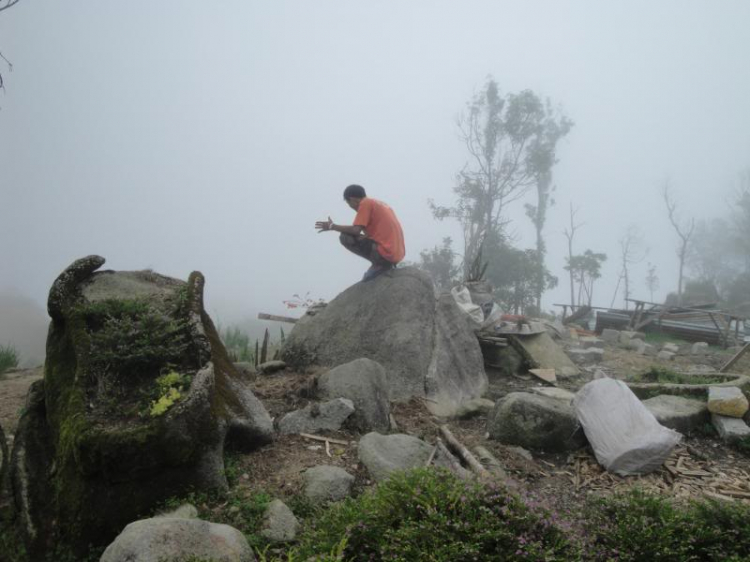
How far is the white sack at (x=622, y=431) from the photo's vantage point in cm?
438

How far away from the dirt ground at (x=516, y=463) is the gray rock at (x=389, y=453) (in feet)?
0.38

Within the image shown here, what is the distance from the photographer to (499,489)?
8.13 ft

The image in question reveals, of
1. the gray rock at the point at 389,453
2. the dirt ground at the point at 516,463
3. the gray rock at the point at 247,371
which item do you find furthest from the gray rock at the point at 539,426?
the gray rock at the point at 247,371

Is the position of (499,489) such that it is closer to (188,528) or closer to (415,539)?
(415,539)

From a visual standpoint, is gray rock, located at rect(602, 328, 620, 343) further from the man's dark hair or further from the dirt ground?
the man's dark hair

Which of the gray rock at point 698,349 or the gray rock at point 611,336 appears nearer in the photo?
the gray rock at point 698,349

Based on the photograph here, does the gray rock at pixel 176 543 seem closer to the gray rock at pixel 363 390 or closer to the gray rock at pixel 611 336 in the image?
the gray rock at pixel 363 390

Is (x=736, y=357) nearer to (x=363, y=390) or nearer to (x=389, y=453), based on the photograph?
(x=363, y=390)

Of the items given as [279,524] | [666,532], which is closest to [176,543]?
[279,524]

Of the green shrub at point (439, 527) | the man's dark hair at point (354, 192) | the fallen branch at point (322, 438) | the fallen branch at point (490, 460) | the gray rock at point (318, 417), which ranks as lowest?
the fallen branch at point (490, 460)

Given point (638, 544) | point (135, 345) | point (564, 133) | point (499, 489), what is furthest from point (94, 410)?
point (564, 133)

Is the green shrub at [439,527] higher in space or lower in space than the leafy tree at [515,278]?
lower

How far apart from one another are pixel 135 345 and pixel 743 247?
49958 mm

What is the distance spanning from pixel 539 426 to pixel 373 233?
380cm
